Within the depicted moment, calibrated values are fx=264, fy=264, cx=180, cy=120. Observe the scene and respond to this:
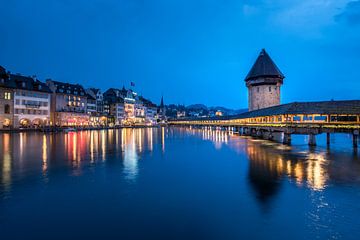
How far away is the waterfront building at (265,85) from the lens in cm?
7350

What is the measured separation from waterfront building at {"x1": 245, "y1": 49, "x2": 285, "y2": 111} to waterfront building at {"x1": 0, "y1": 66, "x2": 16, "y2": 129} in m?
66.7

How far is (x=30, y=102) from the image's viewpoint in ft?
254

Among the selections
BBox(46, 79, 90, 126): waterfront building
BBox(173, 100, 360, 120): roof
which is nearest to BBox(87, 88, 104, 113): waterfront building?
BBox(46, 79, 90, 126): waterfront building

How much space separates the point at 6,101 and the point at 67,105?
83.3 feet

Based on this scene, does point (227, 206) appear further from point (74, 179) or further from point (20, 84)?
point (20, 84)

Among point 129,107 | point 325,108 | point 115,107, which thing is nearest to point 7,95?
point 115,107

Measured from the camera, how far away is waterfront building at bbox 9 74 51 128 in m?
73.9

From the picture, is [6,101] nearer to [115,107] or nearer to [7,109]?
[7,109]

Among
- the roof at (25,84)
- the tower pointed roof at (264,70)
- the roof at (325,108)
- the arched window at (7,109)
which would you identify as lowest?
the roof at (325,108)

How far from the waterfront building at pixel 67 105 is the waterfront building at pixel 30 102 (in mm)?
4463

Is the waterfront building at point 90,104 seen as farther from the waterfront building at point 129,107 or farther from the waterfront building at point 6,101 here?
the waterfront building at point 6,101

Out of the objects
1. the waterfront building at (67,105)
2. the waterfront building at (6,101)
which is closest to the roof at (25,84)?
the waterfront building at (6,101)

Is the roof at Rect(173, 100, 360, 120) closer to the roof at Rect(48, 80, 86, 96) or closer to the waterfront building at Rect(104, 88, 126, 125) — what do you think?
the roof at Rect(48, 80, 86, 96)

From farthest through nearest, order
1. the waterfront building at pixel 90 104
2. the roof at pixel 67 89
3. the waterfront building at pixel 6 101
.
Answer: the waterfront building at pixel 90 104 < the roof at pixel 67 89 < the waterfront building at pixel 6 101
